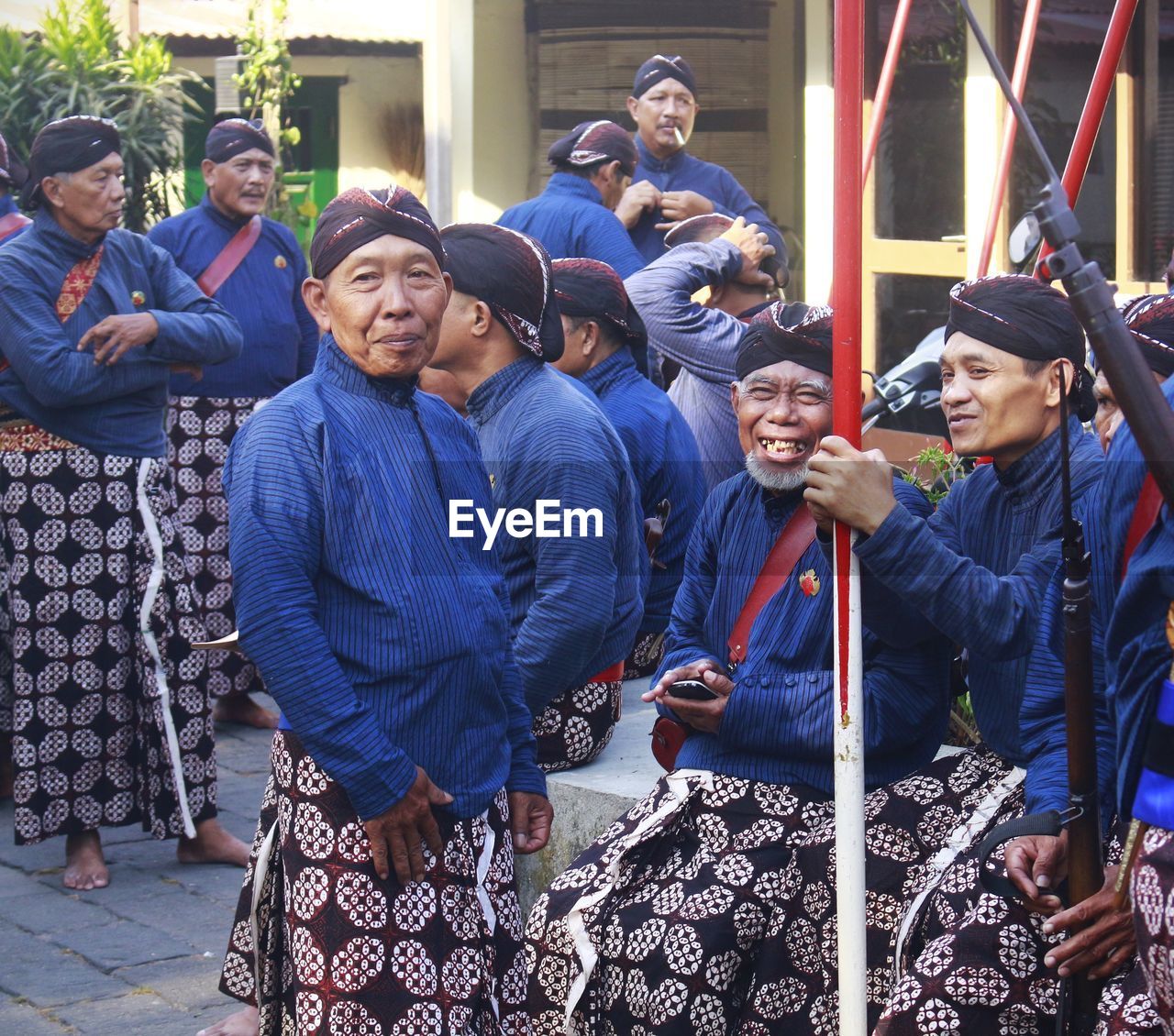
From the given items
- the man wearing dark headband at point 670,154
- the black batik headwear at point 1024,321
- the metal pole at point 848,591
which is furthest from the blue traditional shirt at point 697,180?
the metal pole at point 848,591

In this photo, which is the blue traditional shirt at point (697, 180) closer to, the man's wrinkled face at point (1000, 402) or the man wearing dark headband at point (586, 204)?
the man wearing dark headband at point (586, 204)

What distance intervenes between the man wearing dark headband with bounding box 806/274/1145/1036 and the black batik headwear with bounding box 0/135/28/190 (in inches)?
141

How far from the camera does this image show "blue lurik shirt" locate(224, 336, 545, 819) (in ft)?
9.11

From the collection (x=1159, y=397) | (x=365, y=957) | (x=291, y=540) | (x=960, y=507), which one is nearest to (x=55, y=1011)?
(x=365, y=957)

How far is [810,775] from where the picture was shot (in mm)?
3434

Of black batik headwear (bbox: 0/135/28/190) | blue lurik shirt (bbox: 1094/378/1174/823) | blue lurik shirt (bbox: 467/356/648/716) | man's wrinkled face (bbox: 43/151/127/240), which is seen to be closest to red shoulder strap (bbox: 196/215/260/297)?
black batik headwear (bbox: 0/135/28/190)

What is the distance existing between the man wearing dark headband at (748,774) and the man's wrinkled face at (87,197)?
2.38 m

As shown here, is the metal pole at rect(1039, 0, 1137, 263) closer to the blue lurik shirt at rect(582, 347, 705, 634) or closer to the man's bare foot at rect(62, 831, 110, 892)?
the blue lurik shirt at rect(582, 347, 705, 634)

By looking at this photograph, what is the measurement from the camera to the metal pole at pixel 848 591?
2.57 m

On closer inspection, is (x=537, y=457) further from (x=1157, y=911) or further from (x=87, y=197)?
(x=87, y=197)

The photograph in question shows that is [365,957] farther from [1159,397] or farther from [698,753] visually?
[1159,397]

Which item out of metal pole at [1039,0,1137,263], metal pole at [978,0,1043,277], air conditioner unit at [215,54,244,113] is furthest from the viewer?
air conditioner unit at [215,54,244,113]

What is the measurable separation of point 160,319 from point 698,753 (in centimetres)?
250

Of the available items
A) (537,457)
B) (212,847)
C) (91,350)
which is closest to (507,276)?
(537,457)
